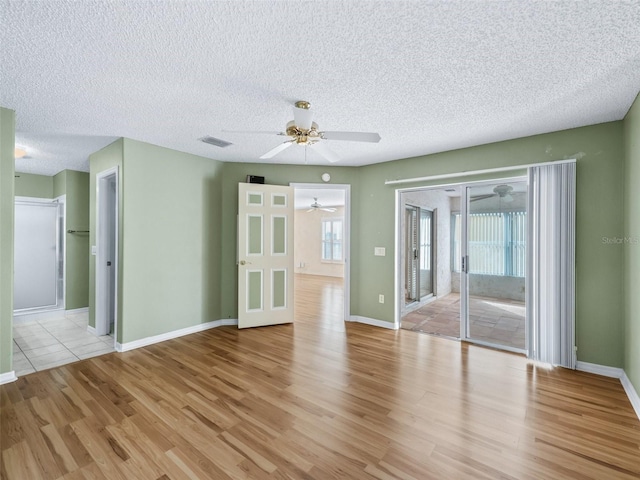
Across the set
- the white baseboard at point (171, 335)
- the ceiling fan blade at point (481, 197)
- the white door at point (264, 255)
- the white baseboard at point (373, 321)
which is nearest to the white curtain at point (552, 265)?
the ceiling fan blade at point (481, 197)

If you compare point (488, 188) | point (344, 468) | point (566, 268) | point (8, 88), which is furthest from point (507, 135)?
point (8, 88)

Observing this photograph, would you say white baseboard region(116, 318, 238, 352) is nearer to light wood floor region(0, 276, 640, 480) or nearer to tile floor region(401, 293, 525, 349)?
light wood floor region(0, 276, 640, 480)

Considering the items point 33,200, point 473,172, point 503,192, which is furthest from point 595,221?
point 33,200

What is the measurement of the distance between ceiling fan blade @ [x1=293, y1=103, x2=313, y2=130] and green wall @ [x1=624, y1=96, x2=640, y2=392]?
2.54 m

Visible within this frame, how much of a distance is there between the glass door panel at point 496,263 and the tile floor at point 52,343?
451 centimetres

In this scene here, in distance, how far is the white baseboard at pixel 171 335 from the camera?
3375 mm

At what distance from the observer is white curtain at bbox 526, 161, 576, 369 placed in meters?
2.92

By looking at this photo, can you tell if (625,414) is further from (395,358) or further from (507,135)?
(507,135)

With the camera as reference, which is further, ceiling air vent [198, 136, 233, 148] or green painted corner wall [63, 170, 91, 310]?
green painted corner wall [63, 170, 91, 310]

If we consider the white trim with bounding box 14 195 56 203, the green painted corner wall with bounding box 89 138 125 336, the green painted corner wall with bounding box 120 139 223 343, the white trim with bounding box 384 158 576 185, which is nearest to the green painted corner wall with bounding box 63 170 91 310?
the white trim with bounding box 14 195 56 203

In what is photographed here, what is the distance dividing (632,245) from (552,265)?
0.63m

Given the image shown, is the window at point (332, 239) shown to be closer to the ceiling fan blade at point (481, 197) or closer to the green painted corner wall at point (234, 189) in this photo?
the green painted corner wall at point (234, 189)

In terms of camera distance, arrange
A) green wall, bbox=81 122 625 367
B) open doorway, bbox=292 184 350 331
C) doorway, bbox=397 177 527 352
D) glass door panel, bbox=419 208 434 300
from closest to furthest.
→ green wall, bbox=81 122 625 367
doorway, bbox=397 177 527 352
glass door panel, bbox=419 208 434 300
open doorway, bbox=292 184 350 331

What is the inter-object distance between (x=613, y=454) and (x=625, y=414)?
0.64 meters
